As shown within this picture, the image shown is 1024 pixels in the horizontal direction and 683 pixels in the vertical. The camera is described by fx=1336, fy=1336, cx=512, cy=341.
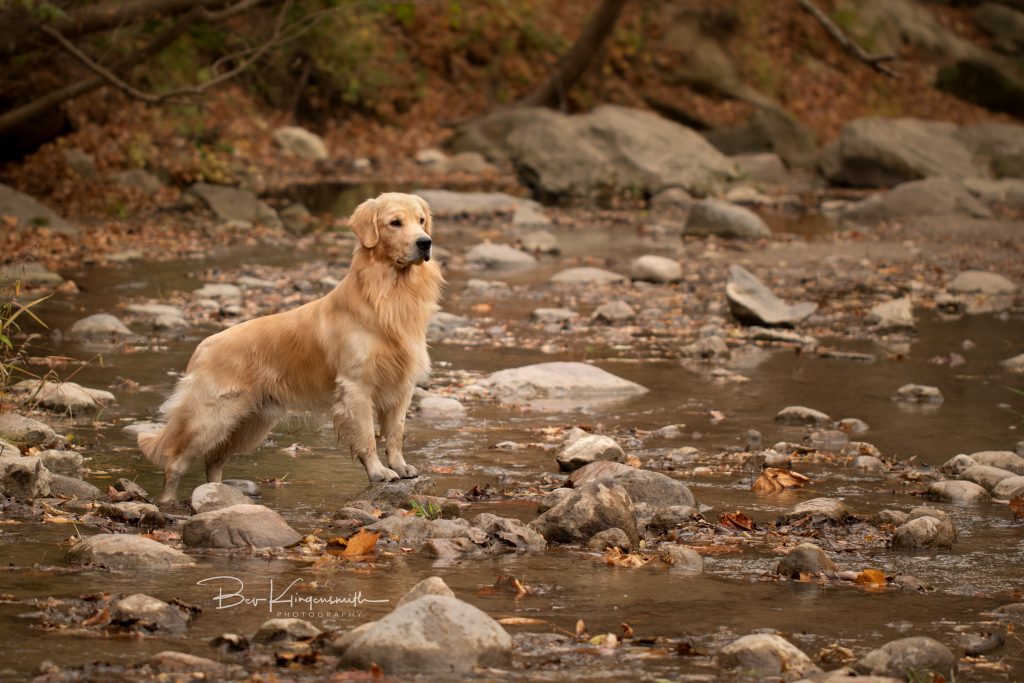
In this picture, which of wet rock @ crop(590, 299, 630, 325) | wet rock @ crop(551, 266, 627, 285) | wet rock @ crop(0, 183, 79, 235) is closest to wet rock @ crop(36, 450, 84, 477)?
wet rock @ crop(590, 299, 630, 325)

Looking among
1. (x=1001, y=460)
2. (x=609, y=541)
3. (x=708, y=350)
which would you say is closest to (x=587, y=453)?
(x=609, y=541)

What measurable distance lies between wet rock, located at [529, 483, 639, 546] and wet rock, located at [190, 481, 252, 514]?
154 centimetres

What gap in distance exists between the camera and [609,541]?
6078mm

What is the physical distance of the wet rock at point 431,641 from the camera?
447 cm

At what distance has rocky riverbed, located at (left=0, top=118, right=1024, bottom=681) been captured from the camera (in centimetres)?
467

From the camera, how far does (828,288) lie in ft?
51.1

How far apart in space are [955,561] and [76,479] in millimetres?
4294

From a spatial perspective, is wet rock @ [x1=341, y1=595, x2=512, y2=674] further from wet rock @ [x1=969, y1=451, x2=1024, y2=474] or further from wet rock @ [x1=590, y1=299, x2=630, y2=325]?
wet rock @ [x1=590, y1=299, x2=630, y2=325]

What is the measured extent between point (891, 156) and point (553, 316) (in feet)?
50.5

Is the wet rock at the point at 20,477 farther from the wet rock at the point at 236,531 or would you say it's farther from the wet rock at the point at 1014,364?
the wet rock at the point at 1014,364

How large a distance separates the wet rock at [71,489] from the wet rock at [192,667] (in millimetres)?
2475

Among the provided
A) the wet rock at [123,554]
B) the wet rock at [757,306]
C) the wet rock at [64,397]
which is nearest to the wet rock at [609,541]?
the wet rock at [123,554]

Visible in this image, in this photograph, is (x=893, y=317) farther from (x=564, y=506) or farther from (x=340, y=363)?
(x=564, y=506)
